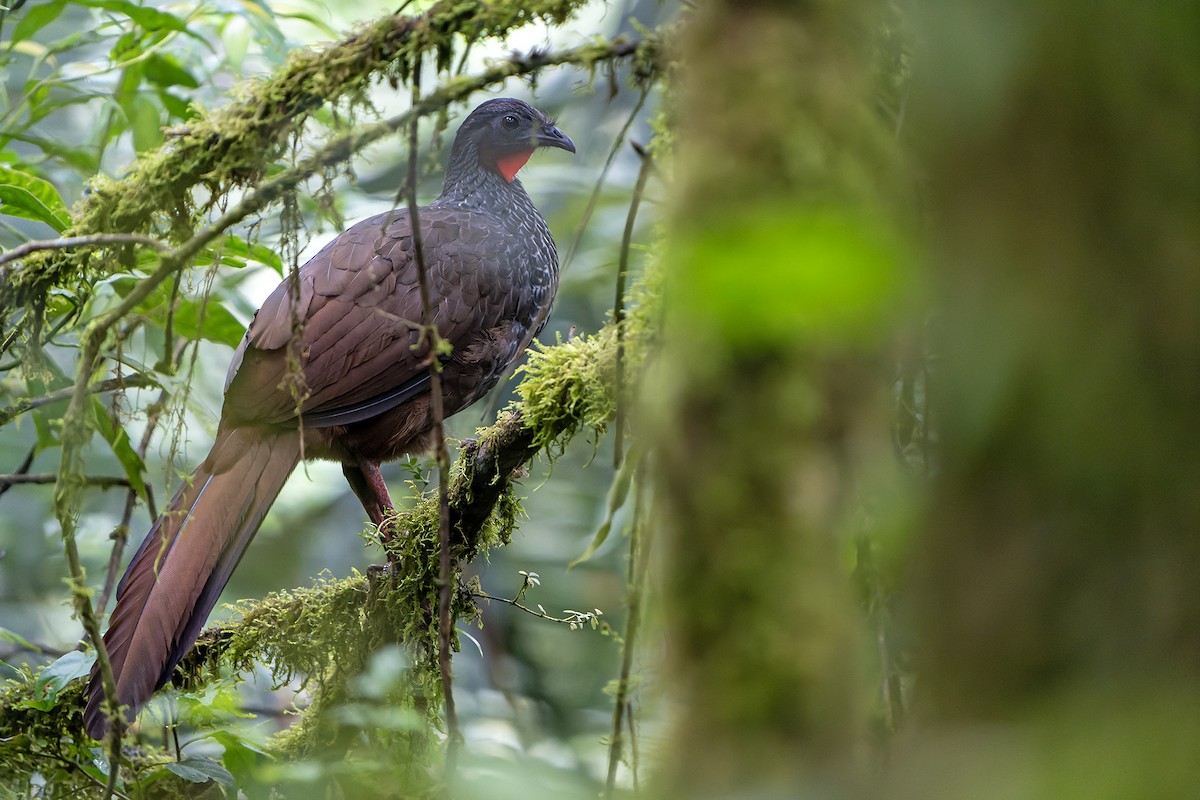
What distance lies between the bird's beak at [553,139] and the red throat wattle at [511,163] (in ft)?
0.40

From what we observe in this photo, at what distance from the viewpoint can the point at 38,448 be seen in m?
2.65

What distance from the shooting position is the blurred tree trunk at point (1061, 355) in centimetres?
57

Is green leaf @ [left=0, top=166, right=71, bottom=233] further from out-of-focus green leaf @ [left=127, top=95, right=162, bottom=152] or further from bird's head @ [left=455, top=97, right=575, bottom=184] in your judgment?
bird's head @ [left=455, top=97, right=575, bottom=184]

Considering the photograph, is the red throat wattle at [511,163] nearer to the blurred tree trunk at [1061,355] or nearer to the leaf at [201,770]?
the leaf at [201,770]

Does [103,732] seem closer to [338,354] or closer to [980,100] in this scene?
[338,354]

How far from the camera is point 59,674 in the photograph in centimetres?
212

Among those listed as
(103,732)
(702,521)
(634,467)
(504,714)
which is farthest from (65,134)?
(702,521)

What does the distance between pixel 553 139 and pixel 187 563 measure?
1980 millimetres

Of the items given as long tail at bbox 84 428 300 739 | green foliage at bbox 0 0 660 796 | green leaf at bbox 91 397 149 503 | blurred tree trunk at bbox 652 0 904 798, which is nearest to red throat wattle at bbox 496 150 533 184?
green foliage at bbox 0 0 660 796

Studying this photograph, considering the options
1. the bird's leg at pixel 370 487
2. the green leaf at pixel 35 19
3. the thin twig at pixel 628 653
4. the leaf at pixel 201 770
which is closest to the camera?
the thin twig at pixel 628 653

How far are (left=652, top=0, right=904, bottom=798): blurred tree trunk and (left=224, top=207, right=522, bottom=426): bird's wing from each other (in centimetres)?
215

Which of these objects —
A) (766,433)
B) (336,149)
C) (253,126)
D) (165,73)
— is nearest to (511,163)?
(165,73)

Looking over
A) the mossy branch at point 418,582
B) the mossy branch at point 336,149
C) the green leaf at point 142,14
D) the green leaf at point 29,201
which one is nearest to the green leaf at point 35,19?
the green leaf at point 142,14

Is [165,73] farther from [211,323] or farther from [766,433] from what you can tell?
[766,433]
